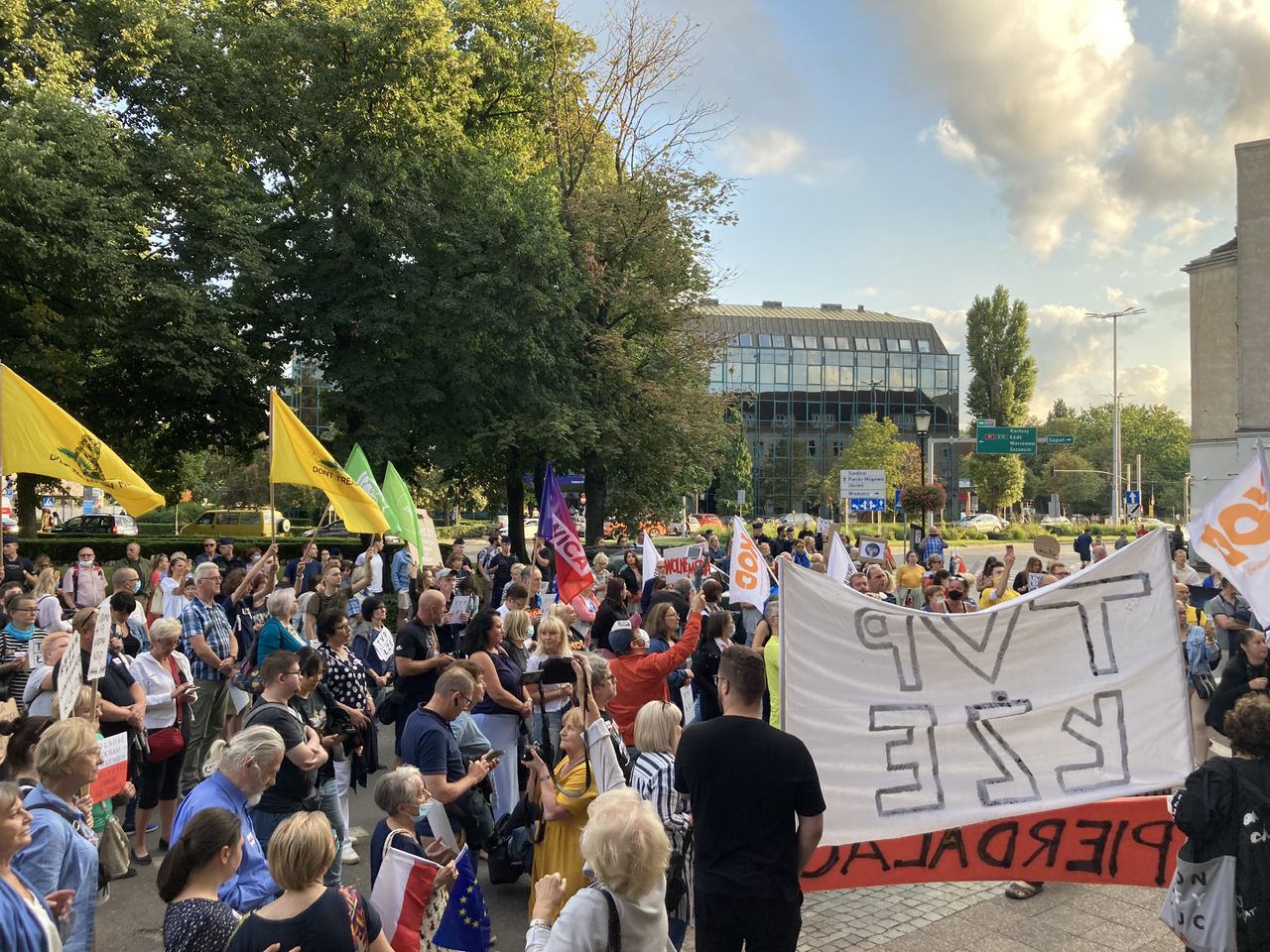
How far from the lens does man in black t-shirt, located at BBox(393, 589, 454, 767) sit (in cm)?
747

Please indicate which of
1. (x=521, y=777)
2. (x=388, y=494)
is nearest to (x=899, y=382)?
(x=388, y=494)

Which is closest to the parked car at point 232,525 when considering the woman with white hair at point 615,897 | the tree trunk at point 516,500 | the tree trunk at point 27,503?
the tree trunk at point 27,503

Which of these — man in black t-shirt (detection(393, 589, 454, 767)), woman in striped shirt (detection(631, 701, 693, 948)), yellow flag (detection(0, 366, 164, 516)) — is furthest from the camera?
yellow flag (detection(0, 366, 164, 516))

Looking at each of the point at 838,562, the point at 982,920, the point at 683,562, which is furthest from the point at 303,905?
the point at 683,562

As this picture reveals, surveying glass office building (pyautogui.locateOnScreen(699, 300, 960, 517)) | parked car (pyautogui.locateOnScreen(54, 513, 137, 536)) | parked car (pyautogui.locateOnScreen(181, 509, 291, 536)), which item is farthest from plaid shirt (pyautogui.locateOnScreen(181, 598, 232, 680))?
glass office building (pyautogui.locateOnScreen(699, 300, 960, 517))

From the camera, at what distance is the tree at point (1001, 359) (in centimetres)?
8075

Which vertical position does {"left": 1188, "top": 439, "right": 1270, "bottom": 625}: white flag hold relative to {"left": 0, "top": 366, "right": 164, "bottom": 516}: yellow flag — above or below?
below

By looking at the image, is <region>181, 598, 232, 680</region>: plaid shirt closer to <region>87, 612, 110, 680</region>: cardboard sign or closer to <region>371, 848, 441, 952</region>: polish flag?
<region>87, 612, 110, 680</region>: cardboard sign

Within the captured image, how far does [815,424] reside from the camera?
274 ft

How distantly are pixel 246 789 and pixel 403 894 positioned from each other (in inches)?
32.3

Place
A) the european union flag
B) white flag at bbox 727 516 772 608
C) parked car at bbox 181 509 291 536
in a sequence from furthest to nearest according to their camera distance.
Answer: parked car at bbox 181 509 291 536
white flag at bbox 727 516 772 608
the european union flag

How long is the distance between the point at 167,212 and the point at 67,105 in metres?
3.30

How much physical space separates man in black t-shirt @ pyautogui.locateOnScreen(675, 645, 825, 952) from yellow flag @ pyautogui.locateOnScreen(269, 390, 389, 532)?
7102 mm

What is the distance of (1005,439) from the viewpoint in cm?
5369
